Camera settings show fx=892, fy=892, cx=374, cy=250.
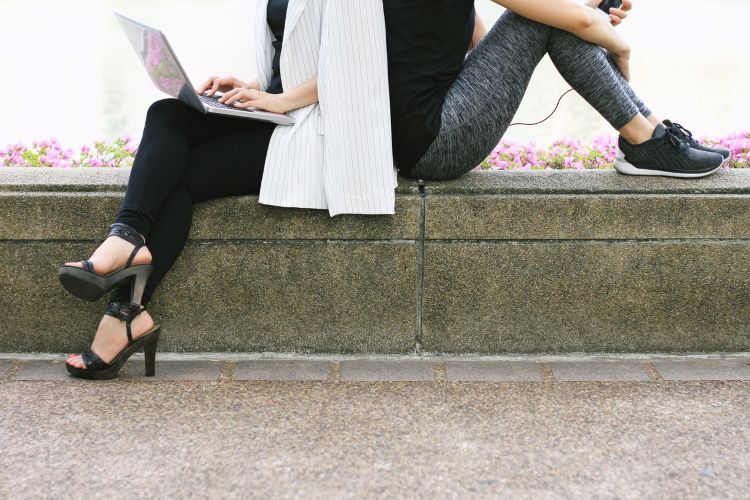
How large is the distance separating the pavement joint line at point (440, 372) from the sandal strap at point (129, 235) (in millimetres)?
1002

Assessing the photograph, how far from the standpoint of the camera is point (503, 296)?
2969 mm

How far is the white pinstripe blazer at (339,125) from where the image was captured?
279 cm

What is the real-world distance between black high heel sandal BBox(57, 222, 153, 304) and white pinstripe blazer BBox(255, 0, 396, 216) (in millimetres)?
422

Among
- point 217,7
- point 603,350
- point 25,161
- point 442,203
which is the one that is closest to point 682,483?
point 603,350

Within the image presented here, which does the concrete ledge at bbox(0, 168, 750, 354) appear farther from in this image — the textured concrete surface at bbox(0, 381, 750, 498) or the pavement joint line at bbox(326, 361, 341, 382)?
the textured concrete surface at bbox(0, 381, 750, 498)

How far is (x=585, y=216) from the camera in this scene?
292 cm

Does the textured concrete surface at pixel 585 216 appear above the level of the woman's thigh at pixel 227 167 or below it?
below

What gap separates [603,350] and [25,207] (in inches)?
78.1

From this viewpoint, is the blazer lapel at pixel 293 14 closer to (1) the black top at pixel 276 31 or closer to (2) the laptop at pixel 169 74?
(1) the black top at pixel 276 31

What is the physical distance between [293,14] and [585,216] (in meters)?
1.15

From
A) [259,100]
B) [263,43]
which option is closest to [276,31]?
[263,43]

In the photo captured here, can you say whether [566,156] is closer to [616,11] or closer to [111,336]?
[616,11]

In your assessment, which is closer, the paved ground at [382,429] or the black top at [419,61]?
the paved ground at [382,429]

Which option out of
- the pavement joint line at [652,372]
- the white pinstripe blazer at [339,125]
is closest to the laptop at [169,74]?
the white pinstripe blazer at [339,125]
